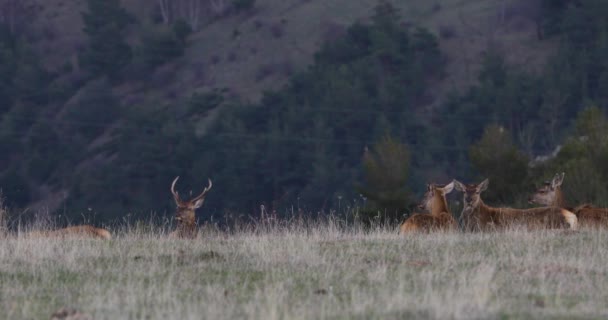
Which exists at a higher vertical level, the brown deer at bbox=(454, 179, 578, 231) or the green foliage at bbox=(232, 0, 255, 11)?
the green foliage at bbox=(232, 0, 255, 11)

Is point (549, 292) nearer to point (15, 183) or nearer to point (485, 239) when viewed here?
point (485, 239)

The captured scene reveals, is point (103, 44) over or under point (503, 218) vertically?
over

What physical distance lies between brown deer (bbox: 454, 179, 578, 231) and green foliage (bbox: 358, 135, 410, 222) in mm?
21121

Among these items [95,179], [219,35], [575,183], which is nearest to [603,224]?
[575,183]

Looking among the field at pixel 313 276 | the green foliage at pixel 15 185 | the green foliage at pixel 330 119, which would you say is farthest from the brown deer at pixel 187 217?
the green foliage at pixel 15 185

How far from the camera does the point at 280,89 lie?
90562 millimetres

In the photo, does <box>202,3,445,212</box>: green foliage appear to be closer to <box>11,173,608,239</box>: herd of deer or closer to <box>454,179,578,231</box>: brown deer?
<box>11,173,608,239</box>: herd of deer

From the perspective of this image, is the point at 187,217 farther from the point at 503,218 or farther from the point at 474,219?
the point at 503,218

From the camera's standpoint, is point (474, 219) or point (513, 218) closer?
point (513, 218)

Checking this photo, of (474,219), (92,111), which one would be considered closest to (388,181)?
(474,219)

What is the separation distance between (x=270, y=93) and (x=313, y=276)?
75.2 meters

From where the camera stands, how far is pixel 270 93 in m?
87.2

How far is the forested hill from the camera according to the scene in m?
77.1

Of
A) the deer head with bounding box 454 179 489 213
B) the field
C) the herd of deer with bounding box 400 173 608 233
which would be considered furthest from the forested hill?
the field
